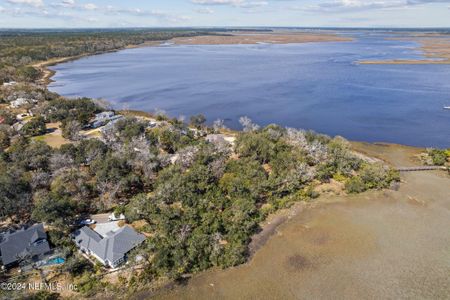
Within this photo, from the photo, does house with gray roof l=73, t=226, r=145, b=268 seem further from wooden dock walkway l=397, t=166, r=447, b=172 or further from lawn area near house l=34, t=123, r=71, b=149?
wooden dock walkway l=397, t=166, r=447, b=172

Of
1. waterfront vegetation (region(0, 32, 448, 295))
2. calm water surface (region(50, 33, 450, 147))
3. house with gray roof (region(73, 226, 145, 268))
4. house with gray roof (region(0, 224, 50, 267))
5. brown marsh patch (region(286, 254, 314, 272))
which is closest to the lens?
house with gray roof (region(0, 224, 50, 267))

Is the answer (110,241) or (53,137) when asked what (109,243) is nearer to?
(110,241)

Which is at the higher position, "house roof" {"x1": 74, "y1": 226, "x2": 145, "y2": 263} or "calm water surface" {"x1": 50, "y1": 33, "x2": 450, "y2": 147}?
"calm water surface" {"x1": 50, "y1": 33, "x2": 450, "y2": 147}

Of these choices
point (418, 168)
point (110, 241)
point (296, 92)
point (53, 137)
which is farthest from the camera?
point (296, 92)

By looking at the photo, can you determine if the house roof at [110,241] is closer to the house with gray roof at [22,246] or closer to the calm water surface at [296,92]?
the house with gray roof at [22,246]

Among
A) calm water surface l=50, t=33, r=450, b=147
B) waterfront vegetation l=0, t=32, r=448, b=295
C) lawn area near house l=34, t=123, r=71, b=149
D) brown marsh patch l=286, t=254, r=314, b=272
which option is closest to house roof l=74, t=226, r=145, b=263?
waterfront vegetation l=0, t=32, r=448, b=295

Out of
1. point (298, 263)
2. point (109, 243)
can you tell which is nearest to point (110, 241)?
point (109, 243)
